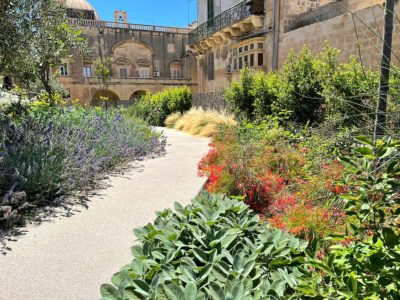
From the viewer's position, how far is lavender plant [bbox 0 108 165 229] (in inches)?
127

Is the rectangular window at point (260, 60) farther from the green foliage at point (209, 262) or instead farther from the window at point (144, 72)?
the window at point (144, 72)

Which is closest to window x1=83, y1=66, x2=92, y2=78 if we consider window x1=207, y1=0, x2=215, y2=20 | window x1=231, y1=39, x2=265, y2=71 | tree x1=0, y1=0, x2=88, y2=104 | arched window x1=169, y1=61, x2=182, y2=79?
arched window x1=169, y1=61, x2=182, y2=79

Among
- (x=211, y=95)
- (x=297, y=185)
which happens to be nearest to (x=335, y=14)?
(x=211, y=95)

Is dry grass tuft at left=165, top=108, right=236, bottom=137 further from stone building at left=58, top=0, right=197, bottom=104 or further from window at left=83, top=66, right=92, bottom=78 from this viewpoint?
window at left=83, top=66, right=92, bottom=78

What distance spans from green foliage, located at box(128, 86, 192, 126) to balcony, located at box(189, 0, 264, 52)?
13.0 feet

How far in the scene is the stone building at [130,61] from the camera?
29.9 metres

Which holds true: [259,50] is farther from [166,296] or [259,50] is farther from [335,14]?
[166,296]

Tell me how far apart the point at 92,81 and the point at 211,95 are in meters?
20.6

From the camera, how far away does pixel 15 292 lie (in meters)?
2.06

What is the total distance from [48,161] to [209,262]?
113 inches

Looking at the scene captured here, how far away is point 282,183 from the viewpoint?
3.71m

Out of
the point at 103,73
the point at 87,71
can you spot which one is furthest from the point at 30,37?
the point at 87,71

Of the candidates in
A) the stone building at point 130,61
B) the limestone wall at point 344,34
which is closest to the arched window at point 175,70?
the stone building at point 130,61

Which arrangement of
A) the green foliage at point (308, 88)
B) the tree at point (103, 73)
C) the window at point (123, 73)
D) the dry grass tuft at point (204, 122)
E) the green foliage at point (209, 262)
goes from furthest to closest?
the window at point (123, 73), the tree at point (103, 73), the dry grass tuft at point (204, 122), the green foliage at point (308, 88), the green foliage at point (209, 262)
